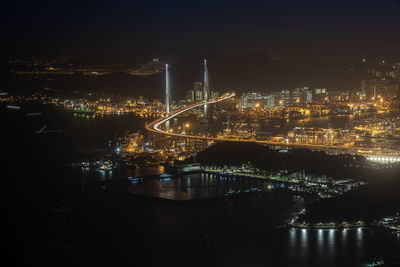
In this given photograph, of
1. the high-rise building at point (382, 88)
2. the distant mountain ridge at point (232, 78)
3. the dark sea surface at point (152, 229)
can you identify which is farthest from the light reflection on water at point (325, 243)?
the high-rise building at point (382, 88)

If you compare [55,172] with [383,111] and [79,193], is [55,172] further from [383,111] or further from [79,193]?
[383,111]

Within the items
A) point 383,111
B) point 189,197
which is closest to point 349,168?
point 189,197

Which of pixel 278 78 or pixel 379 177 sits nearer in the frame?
pixel 379 177

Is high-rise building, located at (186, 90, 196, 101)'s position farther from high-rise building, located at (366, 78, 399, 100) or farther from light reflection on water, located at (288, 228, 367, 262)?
light reflection on water, located at (288, 228, 367, 262)

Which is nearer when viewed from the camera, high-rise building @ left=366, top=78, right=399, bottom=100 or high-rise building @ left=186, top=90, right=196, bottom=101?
high-rise building @ left=186, top=90, right=196, bottom=101

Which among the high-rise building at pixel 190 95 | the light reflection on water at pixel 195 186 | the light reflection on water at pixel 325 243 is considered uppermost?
the high-rise building at pixel 190 95

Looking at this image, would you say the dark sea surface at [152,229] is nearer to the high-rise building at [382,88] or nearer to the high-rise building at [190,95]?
the high-rise building at [190,95]

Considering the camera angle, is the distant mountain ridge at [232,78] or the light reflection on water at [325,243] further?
the distant mountain ridge at [232,78]

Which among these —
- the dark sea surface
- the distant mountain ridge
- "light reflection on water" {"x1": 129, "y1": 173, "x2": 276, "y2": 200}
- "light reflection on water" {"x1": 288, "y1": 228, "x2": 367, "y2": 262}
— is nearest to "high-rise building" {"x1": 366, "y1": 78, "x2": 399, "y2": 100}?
the distant mountain ridge
